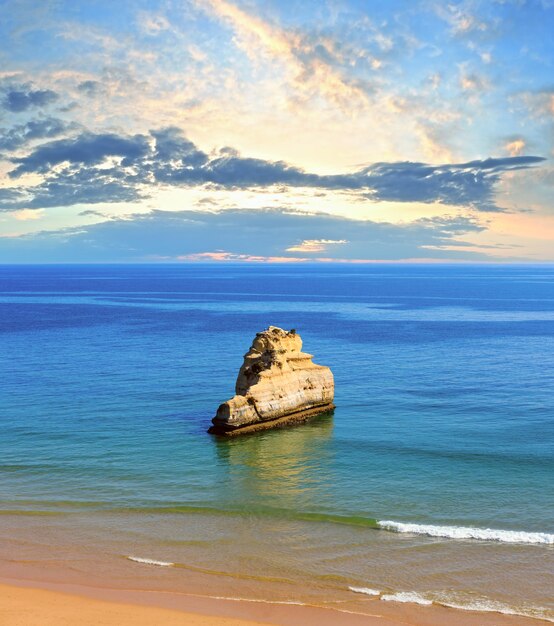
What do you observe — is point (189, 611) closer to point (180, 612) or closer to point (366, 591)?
point (180, 612)

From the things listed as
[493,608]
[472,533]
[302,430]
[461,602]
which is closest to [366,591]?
[461,602]

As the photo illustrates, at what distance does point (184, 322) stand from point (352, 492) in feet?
273

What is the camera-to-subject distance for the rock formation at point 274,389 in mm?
44219

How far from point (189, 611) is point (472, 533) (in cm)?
1311

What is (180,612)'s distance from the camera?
67.7 ft

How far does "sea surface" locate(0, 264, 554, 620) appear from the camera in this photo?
78.2ft

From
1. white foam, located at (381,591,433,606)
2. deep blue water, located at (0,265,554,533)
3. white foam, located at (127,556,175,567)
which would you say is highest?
deep blue water, located at (0,265,554,533)

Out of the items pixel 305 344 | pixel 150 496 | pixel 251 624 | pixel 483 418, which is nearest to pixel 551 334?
pixel 305 344

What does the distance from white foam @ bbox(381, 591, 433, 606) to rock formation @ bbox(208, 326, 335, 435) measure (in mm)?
22531

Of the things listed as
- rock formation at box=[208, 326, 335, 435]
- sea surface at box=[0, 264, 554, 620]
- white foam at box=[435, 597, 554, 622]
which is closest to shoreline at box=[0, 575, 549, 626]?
white foam at box=[435, 597, 554, 622]

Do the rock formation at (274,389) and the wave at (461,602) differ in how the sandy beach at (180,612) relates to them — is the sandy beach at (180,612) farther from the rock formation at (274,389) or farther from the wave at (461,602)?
the rock formation at (274,389)

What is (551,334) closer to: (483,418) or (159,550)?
(483,418)

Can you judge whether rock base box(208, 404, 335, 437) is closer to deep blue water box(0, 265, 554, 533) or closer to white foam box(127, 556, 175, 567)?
deep blue water box(0, 265, 554, 533)

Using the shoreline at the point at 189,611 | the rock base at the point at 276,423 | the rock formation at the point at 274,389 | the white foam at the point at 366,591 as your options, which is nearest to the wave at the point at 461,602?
the white foam at the point at 366,591
